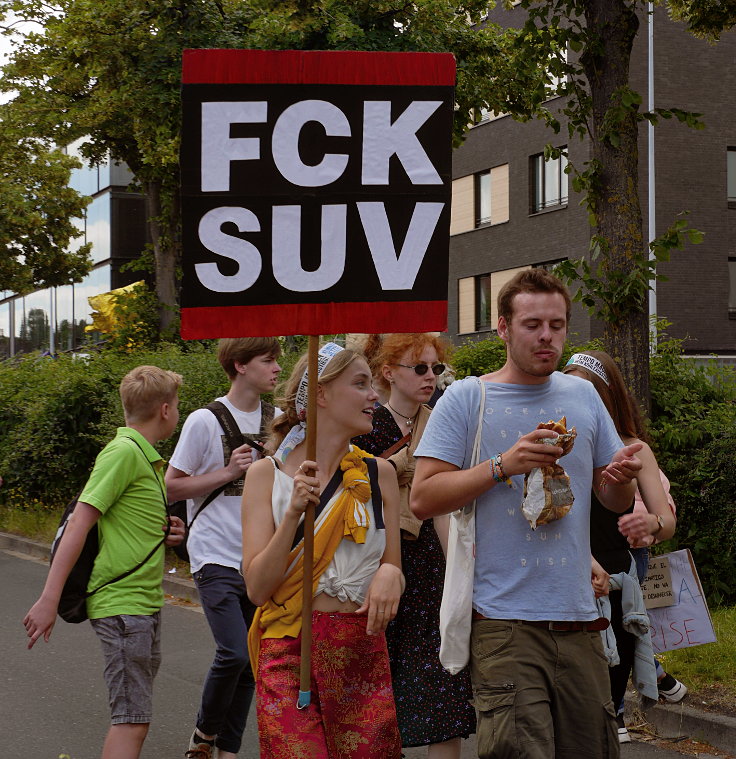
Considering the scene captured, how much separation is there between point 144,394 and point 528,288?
5.91 ft

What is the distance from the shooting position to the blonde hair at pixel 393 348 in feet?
17.0

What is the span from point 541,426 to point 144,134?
54.6 feet

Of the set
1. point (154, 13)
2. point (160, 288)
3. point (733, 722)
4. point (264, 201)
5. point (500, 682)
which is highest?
point (154, 13)

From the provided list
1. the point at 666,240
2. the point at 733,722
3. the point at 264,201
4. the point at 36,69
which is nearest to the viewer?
the point at 264,201

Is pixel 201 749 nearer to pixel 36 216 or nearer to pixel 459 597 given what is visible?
pixel 459 597

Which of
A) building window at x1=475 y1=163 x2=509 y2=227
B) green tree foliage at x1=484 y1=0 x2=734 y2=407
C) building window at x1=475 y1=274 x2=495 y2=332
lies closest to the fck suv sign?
green tree foliage at x1=484 y1=0 x2=734 y2=407

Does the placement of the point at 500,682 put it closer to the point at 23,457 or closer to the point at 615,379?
the point at 615,379

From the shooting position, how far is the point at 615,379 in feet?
15.7

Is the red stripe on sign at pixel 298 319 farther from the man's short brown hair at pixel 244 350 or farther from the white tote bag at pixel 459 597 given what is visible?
the man's short brown hair at pixel 244 350

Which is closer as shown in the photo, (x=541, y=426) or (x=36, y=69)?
(x=541, y=426)

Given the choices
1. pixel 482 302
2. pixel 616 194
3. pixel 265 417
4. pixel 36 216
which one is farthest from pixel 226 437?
pixel 482 302

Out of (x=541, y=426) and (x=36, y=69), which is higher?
(x=36, y=69)

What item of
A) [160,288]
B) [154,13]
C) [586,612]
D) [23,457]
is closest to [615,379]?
[586,612]

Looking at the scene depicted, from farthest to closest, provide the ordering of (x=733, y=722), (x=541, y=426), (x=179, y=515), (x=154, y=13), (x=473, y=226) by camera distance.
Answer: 1. (x=473, y=226)
2. (x=154, y=13)
3. (x=733, y=722)
4. (x=179, y=515)
5. (x=541, y=426)
